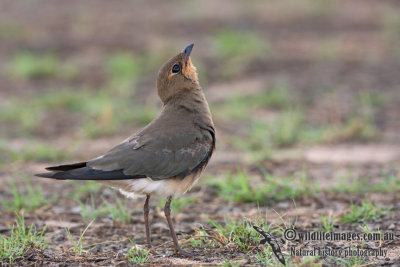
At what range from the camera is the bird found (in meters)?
4.13

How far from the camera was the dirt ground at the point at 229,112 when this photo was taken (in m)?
4.76

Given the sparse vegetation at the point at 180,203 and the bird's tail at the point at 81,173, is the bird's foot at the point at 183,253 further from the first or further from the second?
the sparse vegetation at the point at 180,203

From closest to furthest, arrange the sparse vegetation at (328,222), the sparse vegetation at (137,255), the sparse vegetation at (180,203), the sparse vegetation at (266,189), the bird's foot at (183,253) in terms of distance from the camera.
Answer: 1. the sparse vegetation at (137,255)
2. the bird's foot at (183,253)
3. the sparse vegetation at (328,222)
4. the sparse vegetation at (180,203)
5. the sparse vegetation at (266,189)

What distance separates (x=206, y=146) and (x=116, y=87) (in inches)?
226

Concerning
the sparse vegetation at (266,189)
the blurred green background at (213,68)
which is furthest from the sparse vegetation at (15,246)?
the blurred green background at (213,68)

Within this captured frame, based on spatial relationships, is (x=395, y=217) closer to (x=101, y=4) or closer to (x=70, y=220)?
(x=70, y=220)

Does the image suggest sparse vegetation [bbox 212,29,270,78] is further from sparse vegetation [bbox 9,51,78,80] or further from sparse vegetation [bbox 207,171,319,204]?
sparse vegetation [bbox 207,171,319,204]

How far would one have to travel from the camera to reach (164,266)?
3916mm

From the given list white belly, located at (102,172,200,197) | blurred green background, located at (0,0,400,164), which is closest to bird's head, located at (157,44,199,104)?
white belly, located at (102,172,200,197)

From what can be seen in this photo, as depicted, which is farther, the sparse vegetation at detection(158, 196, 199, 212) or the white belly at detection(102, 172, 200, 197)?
the sparse vegetation at detection(158, 196, 199, 212)

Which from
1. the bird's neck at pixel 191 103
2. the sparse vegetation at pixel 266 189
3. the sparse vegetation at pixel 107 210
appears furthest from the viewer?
the sparse vegetation at pixel 266 189

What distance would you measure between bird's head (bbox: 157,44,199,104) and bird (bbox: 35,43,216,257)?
0.07m

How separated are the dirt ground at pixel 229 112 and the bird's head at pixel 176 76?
1053 millimetres

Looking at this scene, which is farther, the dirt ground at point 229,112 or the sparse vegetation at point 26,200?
the sparse vegetation at point 26,200
